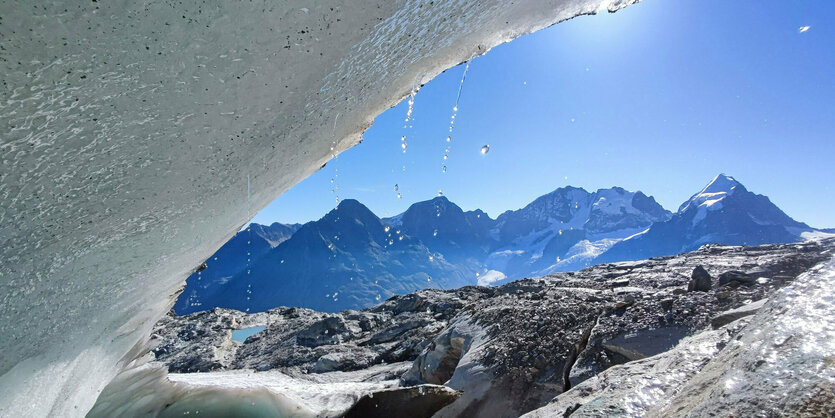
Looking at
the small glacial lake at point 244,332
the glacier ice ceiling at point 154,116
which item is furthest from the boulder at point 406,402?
the small glacial lake at point 244,332

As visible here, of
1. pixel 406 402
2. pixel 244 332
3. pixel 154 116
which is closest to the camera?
pixel 154 116

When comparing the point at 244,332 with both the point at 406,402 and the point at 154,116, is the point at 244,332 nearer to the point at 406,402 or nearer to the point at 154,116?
the point at 406,402

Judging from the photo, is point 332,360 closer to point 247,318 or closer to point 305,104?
point 305,104

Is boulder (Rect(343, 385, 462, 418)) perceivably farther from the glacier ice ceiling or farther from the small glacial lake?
the small glacial lake

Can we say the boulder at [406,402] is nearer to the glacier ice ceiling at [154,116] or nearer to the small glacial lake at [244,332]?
the glacier ice ceiling at [154,116]

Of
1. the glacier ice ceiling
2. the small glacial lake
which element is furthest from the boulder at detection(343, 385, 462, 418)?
the small glacial lake

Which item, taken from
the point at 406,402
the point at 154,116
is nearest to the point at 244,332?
the point at 406,402

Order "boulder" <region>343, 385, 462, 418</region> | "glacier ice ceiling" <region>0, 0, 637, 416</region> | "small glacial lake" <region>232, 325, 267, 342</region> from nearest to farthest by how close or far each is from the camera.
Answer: "glacier ice ceiling" <region>0, 0, 637, 416</region> < "boulder" <region>343, 385, 462, 418</region> < "small glacial lake" <region>232, 325, 267, 342</region>

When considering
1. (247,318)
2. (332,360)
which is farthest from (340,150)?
(247,318)
